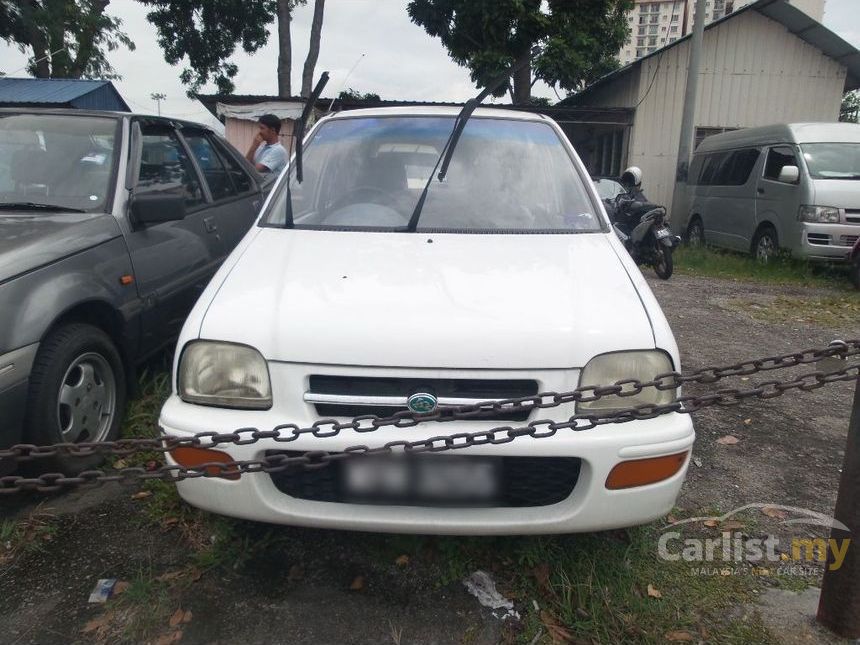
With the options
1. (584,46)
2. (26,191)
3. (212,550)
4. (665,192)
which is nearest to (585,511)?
(212,550)

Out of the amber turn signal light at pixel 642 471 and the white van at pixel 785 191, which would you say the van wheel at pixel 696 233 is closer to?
the white van at pixel 785 191

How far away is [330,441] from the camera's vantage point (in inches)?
74.5

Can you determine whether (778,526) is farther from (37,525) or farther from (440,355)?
(37,525)

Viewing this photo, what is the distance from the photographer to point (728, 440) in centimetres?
338

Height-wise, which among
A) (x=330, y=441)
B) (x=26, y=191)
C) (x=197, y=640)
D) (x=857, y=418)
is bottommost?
(x=197, y=640)

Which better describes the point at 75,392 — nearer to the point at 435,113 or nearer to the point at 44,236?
the point at 44,236

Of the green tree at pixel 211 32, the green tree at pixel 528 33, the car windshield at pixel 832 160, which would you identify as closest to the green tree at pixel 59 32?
the green tree at pixel 211 32

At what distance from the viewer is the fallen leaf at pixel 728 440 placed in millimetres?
Result: 3350

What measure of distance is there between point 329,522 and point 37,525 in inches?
55.2

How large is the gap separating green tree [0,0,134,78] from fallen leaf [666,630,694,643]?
19.8 meters

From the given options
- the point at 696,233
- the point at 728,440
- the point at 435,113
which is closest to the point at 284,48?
the point at 696,233

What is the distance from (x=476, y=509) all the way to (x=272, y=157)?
5.81 meters

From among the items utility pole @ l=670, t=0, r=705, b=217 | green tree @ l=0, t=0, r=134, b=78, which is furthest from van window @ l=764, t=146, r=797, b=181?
green tree @ l=0, t=0, r=134, b=78

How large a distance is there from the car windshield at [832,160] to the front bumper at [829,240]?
0.70 m
